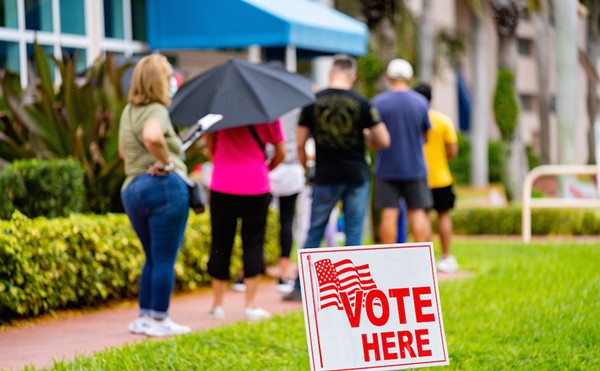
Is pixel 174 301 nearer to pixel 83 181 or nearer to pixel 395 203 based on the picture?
pixel 83 181

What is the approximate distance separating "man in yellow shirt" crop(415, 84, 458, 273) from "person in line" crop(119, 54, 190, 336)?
393 cm

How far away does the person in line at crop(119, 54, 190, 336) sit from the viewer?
24.5 feet

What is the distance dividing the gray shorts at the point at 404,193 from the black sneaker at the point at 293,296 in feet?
4.52

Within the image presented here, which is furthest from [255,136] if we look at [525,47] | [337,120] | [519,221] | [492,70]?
[525,47]

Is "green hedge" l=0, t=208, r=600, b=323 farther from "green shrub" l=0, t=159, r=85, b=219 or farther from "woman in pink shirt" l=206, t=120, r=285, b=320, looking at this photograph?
"woman in pink shirt" l=206, t=120, r=285, b=320

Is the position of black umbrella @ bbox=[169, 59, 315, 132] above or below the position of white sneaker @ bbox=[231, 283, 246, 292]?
above

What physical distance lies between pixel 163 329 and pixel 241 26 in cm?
795

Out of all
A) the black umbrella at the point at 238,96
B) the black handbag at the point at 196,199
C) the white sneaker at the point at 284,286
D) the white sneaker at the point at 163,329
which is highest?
the black umbrella at the point at 238,96

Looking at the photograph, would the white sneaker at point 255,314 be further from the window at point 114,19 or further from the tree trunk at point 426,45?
the tree trunk at point 426,45

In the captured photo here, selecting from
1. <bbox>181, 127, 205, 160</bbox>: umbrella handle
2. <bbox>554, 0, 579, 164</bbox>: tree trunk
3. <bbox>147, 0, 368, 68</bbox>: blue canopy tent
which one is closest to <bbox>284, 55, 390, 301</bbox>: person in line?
<bbox>181, 127, 205, 160</bbox>: umbrella handle

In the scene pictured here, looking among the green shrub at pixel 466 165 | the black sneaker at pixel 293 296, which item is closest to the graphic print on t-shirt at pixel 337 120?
the black sneaker at pixel 293 296

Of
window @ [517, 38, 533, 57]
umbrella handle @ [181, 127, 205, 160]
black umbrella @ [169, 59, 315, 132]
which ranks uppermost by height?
window @ [517, 38, 533, 57]

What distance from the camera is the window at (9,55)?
1358 cm

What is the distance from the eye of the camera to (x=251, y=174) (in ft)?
26.7
